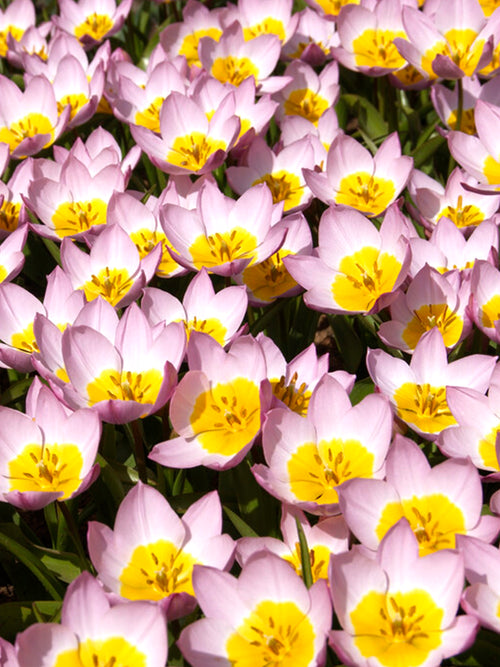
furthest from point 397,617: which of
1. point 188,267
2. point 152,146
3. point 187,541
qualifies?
point 152,146

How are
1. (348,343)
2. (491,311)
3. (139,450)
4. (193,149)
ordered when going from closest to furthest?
(139,450)
(491,311)
(348,343)
(193,149)

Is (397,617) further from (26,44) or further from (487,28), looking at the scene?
(26,44)

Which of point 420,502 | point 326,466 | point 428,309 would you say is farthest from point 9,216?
point 420,502

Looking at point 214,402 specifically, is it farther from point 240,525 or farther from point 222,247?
point 222,247

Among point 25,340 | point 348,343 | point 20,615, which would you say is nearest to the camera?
point 20,615

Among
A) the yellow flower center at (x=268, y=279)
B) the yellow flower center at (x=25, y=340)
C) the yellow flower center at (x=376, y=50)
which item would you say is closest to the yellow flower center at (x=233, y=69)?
the yellow flower center at (x=376, y=50)
